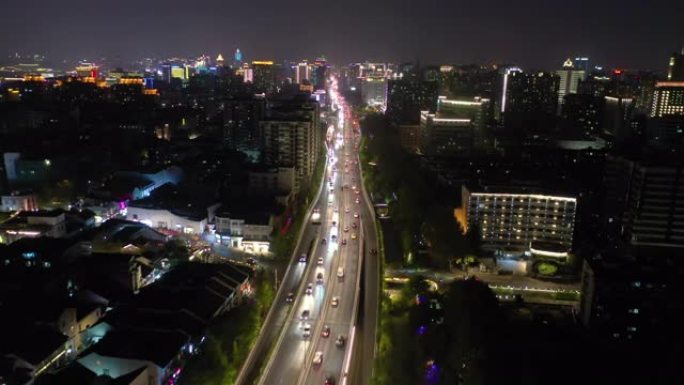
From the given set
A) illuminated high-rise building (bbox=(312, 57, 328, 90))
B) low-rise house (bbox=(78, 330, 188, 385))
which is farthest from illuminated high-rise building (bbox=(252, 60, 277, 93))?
low-rise house (bbox=(78, 330, 188, 385))

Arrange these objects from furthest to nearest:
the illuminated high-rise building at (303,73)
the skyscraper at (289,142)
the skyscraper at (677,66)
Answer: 1. the illuminated high-rise building at (303,73)
2. the skyscraper at (677,66)
3. the skyscraper at (289,142)

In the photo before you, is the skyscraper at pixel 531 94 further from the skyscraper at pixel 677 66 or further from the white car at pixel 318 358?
the white car at pixel 318 358

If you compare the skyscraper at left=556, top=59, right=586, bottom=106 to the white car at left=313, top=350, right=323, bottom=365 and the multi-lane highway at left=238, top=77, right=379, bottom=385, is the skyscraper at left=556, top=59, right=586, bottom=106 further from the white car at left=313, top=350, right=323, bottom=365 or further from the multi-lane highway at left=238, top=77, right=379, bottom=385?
the white car at left=313, top=350, right=323, bottom=365

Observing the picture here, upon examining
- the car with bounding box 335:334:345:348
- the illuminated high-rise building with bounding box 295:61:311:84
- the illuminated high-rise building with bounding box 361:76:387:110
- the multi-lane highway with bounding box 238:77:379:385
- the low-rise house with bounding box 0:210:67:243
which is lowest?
the multi-lane highway with bounding box 238:77:379:385

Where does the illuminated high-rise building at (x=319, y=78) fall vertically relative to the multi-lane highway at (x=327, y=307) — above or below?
above

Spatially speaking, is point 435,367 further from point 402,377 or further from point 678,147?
point 678,147

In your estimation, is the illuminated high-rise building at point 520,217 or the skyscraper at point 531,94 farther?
the skyscraper at point 531,94

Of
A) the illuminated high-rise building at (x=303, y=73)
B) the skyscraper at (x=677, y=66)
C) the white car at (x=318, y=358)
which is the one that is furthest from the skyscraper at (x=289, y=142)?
the illuminated high-rise building at (x=303, y=73)

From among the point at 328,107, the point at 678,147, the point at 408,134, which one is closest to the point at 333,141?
the point at 408,134

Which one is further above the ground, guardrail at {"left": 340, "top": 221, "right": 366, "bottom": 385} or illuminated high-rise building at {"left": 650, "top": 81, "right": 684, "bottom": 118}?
illuminated high-rise building at {"left": 650, "top": 81, "right": 684, "bottom": 118}
